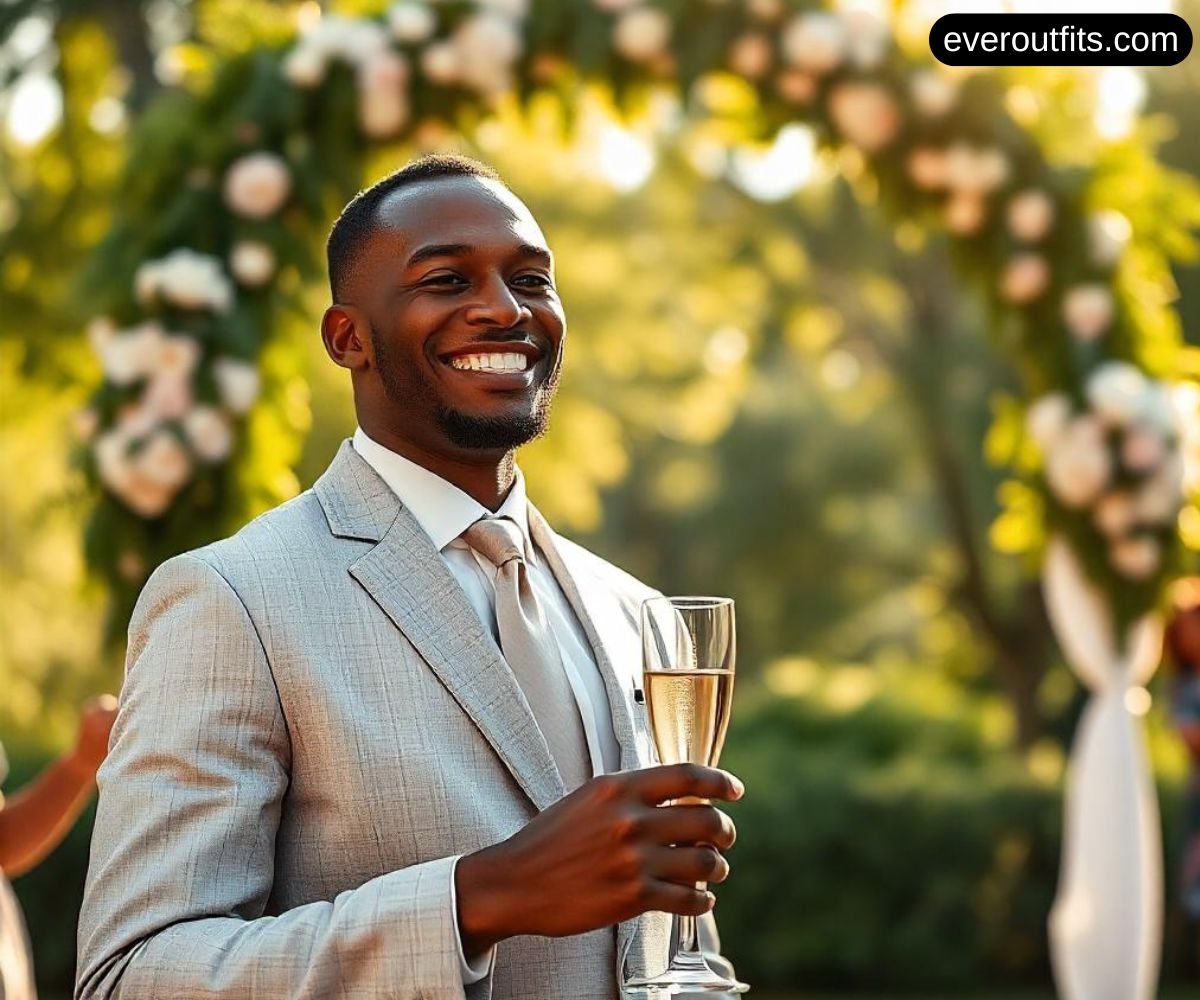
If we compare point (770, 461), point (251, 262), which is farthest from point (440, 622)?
point (770, 461)

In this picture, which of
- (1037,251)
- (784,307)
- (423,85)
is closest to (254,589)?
(423,85)

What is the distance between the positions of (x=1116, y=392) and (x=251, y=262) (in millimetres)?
3517

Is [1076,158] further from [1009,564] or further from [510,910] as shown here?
[1009,564]

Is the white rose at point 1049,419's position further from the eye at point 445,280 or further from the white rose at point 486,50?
the eye at point 445,280

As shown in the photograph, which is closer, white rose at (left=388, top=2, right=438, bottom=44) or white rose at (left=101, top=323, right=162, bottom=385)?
white rose at (left=101, top=323, right=162, bottom=385)

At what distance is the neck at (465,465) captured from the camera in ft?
8.77

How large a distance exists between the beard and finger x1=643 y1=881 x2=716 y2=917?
33.5 inches

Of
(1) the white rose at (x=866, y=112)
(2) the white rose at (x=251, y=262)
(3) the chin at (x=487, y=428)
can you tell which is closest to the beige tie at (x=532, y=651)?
(3) the chin at (x=487, y=428)

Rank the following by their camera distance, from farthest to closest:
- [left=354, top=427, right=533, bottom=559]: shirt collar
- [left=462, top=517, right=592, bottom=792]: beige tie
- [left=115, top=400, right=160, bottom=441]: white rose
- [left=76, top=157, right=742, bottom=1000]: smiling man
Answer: [left=115, top=400, right=160, bottom=441]: white rose, [left=354, top=427, right=533, bottom=559]: shirt collar, [left=462, top=517, right=592, bottom=792]: beige tie, [left=76, top=157, right=742, bottom=1000]: smiling man

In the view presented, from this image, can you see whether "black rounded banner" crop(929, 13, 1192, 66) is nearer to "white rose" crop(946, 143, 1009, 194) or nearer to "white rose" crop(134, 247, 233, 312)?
"white rose" crop(946, 143, 1009, 194)

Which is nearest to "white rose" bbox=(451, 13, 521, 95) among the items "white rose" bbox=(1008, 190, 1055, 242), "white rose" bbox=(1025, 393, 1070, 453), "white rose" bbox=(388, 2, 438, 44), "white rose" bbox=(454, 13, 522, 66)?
"white rose" bbox=(454, 13, 522, 66)

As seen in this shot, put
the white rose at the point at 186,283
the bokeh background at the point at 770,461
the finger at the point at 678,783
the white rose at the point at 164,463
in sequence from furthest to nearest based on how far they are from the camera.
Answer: the bokeh background at the point at 770,461
the white rose at the point at 186,283
the white rose at the point at 164,463
the finger at the point at 678,783

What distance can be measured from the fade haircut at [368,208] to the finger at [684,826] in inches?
43.8

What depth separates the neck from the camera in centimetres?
267
